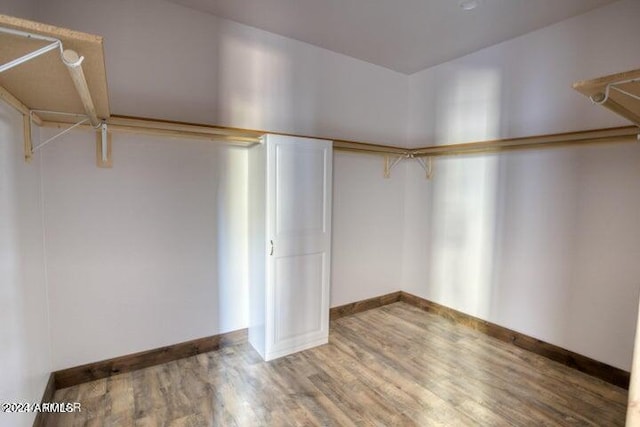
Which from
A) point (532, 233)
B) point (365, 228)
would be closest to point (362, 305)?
point (365, 228)

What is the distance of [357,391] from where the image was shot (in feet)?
7.57

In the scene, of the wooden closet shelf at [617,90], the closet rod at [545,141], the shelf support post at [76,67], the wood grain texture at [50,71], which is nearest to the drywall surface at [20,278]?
the wood grain texture at [50,71]

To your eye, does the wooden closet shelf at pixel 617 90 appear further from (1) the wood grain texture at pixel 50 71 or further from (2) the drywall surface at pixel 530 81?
(1) the wood grain texture at pixel 50 71

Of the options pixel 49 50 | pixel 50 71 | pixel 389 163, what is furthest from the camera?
pixel 389 163

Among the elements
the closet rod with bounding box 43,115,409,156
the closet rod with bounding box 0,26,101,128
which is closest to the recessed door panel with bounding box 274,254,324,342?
the closet rod with bounding box 43,115,409,156

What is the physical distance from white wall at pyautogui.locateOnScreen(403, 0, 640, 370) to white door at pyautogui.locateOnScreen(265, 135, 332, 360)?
57.5 inches

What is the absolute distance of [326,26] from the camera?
9.30 feet

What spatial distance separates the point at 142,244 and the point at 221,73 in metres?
1.46

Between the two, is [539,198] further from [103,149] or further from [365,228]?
[103,149]

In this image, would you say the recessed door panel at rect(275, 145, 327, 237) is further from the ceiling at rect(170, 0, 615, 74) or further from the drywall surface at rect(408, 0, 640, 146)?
the drywall surface at rect(408, 0, 640, 146)

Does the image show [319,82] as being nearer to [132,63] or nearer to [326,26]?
[326,26]

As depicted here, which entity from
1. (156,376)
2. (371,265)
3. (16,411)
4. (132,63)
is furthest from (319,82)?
(16,411)

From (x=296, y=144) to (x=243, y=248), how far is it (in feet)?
3.27

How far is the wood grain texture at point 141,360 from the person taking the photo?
228 centimetres
